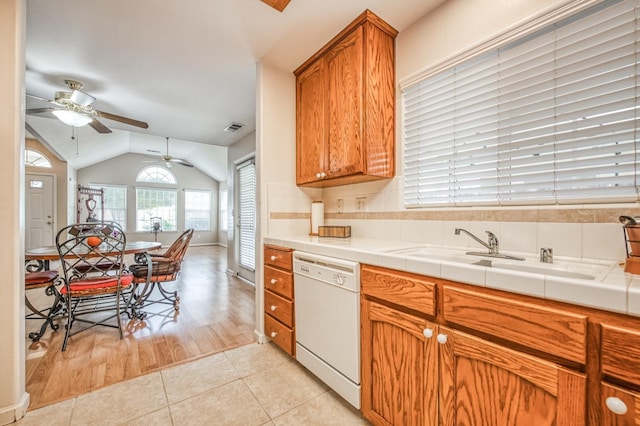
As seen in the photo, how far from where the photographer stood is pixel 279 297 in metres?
2.11

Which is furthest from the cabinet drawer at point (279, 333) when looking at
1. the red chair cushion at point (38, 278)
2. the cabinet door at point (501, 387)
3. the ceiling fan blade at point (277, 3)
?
the ceiling fan blade at point (277, 3)

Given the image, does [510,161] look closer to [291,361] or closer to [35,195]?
[291,361]

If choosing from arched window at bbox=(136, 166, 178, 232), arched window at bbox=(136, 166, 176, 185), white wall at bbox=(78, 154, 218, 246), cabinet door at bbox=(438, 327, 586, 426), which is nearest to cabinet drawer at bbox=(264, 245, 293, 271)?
cabinet door at bbox=(438, 327, 586, 426)

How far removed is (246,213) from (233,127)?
4.77 feet

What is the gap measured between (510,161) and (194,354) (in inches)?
103

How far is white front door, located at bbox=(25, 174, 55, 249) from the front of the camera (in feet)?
20.7

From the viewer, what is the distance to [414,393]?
114 cm

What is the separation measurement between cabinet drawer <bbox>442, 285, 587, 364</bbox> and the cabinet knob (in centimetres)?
9

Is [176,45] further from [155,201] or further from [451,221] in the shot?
[155,201]

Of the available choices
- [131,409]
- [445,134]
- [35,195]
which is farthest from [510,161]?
[35,195]

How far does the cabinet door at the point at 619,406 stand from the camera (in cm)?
66

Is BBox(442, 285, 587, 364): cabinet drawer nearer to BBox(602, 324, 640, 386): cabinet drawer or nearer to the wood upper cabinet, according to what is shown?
BBox(602, 324, 640, 386): cabinet drawer

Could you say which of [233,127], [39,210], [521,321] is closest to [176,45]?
[233,127]

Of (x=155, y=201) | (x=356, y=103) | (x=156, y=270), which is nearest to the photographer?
(x=356, y=103)
